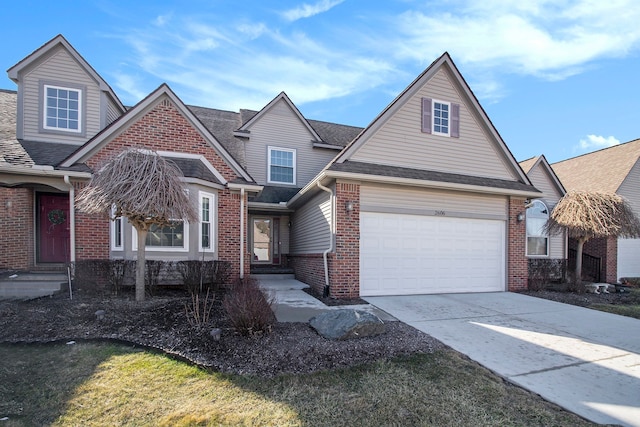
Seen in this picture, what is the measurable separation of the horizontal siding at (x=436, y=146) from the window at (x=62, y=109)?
8922 millimetres

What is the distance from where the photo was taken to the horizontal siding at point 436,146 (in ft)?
33.8

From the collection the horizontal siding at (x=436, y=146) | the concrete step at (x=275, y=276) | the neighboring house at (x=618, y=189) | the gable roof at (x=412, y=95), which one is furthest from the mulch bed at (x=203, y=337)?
the neighboring house at (x=618, y=189)

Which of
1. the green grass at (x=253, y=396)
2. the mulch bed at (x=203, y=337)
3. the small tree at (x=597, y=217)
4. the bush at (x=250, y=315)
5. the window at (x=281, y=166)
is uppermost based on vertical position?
the window at (x=281, y=166)

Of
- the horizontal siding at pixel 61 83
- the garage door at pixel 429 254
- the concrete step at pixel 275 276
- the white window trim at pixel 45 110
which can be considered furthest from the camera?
the concrete step at pixel 275 276

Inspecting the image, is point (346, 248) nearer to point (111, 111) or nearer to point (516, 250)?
point (516, 250)

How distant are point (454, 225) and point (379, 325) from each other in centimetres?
595

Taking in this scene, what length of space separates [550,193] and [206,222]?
14.5 meters

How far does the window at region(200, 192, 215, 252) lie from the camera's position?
973 cm

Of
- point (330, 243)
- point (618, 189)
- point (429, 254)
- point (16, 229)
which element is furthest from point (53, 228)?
point (618, 189)

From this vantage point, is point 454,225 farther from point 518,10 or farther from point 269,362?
point 269,362

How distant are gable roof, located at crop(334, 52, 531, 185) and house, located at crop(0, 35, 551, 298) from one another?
0.03m

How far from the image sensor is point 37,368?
456cm

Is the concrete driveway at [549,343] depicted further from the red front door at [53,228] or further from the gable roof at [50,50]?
the gable roof at [50,50]

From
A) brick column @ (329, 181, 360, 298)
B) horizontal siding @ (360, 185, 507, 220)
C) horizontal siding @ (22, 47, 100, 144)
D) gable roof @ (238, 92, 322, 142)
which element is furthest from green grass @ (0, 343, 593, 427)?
gable roof @ (238, 92, 322, 142)
